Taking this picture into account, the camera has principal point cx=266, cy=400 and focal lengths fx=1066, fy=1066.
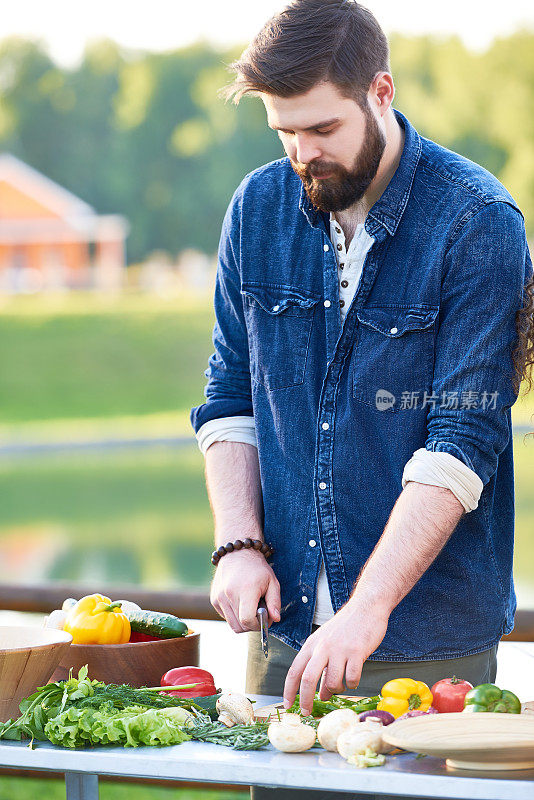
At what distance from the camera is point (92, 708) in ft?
4.39

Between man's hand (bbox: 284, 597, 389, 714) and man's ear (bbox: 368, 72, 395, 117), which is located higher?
man's ear (bbox: 368, 72, 395, 117)

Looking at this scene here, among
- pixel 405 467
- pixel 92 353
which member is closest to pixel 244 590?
pixel 405 467

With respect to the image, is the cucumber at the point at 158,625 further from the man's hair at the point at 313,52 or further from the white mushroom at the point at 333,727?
the man's hair at the point at 313,52

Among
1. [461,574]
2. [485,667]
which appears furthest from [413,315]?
[485,667]

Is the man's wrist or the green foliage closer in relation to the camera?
the man's wrist

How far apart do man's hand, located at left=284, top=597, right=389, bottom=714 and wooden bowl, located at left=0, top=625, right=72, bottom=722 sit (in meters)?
0.32

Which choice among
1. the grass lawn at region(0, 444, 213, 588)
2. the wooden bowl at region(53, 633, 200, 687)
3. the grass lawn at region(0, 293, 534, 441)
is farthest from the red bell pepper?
the grass lawn at region(0, 293, 534, 441)

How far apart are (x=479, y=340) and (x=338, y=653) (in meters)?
0.49

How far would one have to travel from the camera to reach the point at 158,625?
5.27 feet

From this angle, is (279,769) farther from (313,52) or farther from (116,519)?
(116,519)

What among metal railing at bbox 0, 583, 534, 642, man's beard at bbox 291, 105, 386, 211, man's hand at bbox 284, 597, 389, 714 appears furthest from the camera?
metal railing at bbox 0, 583, 534, 642

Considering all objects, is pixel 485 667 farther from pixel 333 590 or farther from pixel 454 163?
pixel 454 163

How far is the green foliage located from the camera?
32.0 metres

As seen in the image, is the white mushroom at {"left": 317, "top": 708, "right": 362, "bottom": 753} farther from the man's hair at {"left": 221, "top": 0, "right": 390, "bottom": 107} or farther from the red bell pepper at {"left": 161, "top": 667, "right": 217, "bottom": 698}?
the man's hair at {"left": 221, "top": 0, "right": 390, "bottom": 107}
